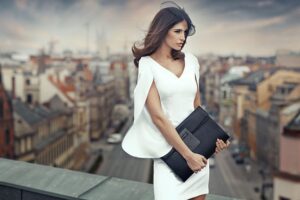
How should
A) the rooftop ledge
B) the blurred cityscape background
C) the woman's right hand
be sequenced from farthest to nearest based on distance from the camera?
the blurred cityscape background, the rooftop ledge, the woman's right hand

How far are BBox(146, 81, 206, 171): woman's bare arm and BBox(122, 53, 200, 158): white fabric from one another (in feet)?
0.04

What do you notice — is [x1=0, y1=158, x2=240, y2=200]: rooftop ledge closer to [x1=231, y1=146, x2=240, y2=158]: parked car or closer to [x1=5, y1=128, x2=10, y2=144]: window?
[x1=5, y1=128, x2=10, y2=144]: window

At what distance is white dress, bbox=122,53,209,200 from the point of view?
791 mm

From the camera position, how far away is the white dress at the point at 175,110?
790mm

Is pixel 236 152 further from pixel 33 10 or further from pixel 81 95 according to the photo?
pixel 33 10

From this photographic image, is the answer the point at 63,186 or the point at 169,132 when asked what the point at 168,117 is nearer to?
the point at 169,132

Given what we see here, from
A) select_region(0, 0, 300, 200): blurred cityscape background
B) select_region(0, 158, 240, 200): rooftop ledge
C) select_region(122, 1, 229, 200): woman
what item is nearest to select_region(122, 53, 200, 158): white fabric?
select_region(122, 1, 229, 200): woman

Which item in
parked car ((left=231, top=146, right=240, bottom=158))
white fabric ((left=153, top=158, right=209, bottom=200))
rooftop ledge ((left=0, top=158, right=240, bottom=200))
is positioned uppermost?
white fabric ((left=153, top=158, right=209, bottom=200))

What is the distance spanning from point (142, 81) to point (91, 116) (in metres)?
12.0

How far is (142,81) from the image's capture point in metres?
0.79

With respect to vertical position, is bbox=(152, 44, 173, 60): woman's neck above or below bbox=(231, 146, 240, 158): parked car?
above

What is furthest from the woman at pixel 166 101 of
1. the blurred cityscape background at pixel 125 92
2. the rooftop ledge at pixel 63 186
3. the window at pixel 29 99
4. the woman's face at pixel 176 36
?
the window at pixel 29 99

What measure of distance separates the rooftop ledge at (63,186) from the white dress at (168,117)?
0.27m

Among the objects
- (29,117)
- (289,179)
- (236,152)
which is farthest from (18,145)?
(289,179)
